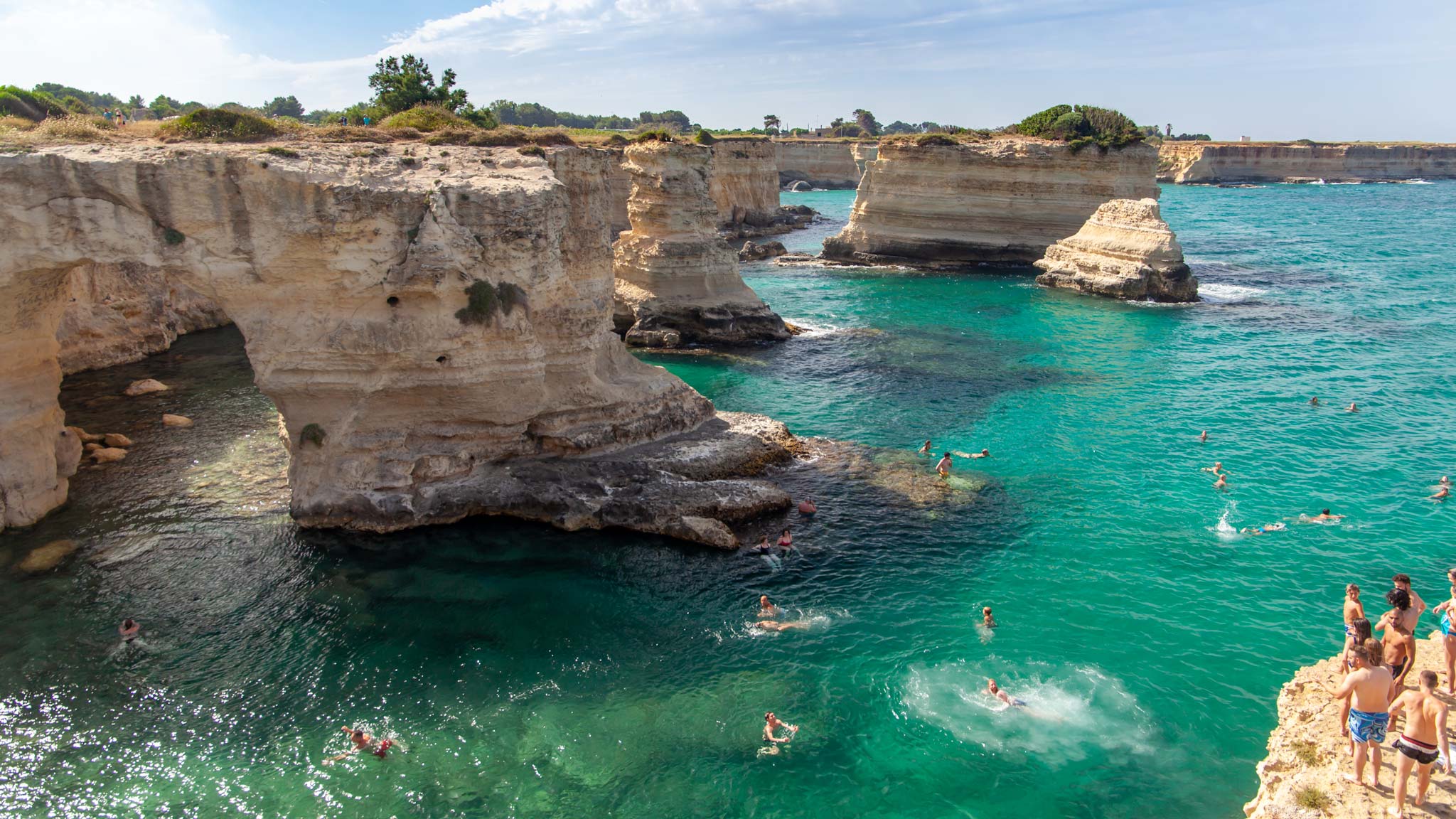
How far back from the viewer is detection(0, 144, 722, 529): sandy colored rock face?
18.2m

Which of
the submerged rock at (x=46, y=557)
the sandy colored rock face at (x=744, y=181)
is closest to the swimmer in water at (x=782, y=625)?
the submerged rock at (x=46, y=557)

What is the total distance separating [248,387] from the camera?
30266 mm

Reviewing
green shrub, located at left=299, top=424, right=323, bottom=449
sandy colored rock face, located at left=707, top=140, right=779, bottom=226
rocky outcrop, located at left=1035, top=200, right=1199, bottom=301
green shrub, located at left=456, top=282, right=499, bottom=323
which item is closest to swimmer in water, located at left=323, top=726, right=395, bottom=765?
green shrub, located at left=299, top=424, right=323, bottom=449

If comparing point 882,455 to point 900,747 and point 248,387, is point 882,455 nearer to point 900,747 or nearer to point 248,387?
point 900,747

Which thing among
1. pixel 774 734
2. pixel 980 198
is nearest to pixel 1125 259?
pixel 980 198

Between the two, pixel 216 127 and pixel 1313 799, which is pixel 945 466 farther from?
pixel 216 127

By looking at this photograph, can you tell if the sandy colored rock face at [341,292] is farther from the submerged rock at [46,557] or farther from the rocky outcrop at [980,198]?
the rocky outcrop at [980,198]

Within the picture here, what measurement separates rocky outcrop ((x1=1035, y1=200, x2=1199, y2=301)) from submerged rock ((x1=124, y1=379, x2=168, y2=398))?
4787cm

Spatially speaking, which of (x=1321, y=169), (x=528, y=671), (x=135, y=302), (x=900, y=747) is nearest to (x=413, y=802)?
(x=528, y=671)

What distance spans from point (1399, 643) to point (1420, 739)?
2.22 meters

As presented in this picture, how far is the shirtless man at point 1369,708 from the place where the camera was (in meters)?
9.75

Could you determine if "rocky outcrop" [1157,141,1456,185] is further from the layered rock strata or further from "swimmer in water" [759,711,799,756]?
"swimmer in water" [759,711,799,756]

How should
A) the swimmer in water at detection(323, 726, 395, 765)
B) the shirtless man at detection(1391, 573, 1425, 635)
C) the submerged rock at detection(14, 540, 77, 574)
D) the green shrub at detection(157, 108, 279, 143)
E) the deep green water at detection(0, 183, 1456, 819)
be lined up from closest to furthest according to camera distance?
the shirtless man at detection(1391, 573, 1425, 635)
the deep green water at detection(0, 183, 1456, 819)
the swimmer in water at detection(323, 726, 395, 765)
the submerged rock at detection(14, 540, 77, 574)
the green shrub at detection(157, 108, 279, 143)

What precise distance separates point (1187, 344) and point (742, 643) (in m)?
31.9
